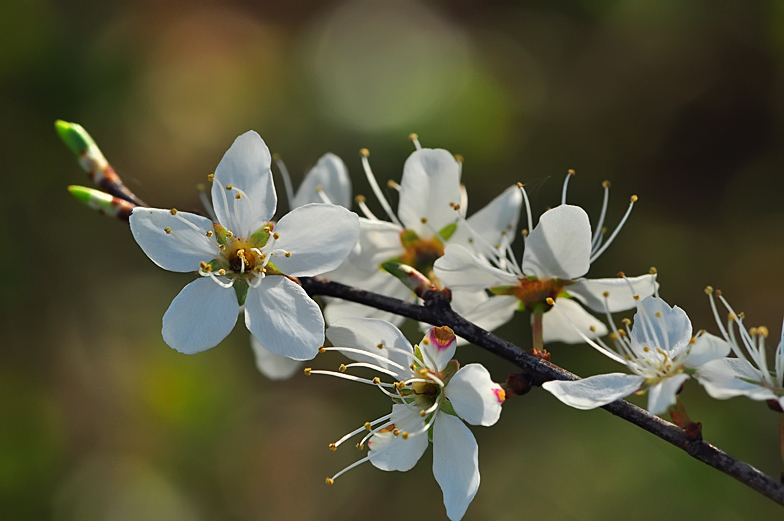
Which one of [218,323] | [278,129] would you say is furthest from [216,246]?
[278,129]

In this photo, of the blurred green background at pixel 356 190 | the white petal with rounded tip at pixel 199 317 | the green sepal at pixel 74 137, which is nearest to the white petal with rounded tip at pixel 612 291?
the white petal with rounded tip at pixel 199 317

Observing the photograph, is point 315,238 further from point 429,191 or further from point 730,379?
point 730,379

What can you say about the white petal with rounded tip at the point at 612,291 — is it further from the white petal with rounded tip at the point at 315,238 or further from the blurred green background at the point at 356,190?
the blurred green background at the point at 356,190

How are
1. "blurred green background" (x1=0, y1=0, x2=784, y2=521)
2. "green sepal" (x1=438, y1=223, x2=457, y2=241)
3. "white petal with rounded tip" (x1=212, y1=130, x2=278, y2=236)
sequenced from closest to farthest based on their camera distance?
"white petal with rounded tip" (x1=212, y1=130, x2=278, y2=236) → "green sepal" (x1=438, y1=223, x2=457, y2=241) → "blurred green background" (x1=0, y1=0, x2=784, y2=521)

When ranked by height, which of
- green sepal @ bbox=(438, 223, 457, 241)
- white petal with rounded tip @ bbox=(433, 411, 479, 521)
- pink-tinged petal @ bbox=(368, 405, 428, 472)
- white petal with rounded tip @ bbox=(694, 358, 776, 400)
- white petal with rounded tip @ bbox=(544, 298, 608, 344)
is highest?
white petal with rounded tip @ bbox=(694, 358, 776, 400)

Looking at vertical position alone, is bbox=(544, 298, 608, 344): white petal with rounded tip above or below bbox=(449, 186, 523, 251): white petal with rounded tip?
below

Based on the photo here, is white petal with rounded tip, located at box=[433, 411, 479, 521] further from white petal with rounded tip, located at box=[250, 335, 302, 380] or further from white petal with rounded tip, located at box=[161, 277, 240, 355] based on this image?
white petal with rounded tip, located at box=[250, 335, 302, 380]

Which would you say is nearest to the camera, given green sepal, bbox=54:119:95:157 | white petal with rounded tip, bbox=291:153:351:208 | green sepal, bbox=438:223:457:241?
green sepal, bbox=54:119:95:157

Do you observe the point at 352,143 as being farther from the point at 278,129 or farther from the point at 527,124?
the point at 527,124

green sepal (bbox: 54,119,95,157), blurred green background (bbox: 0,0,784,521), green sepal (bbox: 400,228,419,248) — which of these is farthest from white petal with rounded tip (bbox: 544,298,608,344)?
blurred green background (bbox: 0,0,784,521)
